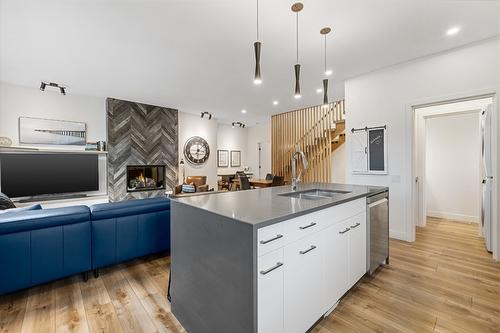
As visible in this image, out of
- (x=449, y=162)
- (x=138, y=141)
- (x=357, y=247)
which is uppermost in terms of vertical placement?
(x=138, y=141)

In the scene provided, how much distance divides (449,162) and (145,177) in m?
7.67

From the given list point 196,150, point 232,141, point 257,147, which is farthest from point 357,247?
point 232,141

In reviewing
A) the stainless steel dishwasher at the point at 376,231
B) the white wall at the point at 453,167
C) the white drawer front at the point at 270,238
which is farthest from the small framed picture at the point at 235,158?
the white drawer front at the point at 270,238

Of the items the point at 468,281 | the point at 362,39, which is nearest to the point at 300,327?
the point at 468,281

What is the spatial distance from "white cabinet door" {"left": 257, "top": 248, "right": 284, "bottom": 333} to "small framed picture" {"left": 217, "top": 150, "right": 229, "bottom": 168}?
7876mm

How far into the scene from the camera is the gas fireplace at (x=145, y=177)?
6.07 meters

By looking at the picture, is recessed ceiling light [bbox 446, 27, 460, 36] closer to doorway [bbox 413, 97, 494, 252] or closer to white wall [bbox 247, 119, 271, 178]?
doorway [bbox 413, 97, 494, 252]

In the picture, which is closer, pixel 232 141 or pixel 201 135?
pixel 201 135

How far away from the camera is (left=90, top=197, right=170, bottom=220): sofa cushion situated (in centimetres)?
242

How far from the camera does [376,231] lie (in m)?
2.57

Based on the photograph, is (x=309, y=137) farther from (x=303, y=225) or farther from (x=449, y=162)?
(x=303, y=225)

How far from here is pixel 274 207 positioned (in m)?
1.60

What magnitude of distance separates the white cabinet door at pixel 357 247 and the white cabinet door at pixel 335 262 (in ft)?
0.30

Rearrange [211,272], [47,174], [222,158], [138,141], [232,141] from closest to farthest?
[211,272] < [47,174] < [138,141] < [222,158] < [232,141]
